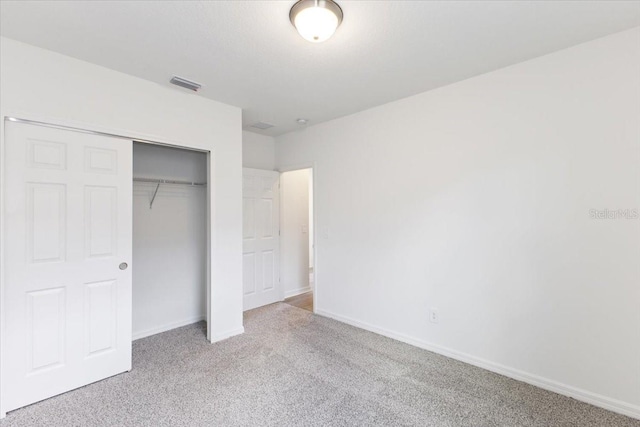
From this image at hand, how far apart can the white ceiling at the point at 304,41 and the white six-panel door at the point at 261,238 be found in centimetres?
172

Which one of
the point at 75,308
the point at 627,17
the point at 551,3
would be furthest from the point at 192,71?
the point at 627,17

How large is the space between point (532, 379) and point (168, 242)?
12.7 ft

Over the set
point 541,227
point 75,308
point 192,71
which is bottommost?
point 75,308

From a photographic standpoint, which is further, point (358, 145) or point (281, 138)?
point (281, 138)

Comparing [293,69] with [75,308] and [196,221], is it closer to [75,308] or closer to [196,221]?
[196,221]

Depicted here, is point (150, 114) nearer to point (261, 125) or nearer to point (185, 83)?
point (185, 83)

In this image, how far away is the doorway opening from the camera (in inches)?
186

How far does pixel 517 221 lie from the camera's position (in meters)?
2.47

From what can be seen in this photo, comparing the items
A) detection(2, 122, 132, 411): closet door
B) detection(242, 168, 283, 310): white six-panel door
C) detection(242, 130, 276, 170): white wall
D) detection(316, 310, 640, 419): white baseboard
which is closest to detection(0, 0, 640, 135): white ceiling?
Answer: detection(2, 122, 132, 411): closet door

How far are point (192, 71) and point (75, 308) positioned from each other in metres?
2.17

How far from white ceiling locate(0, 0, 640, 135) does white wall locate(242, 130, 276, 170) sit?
1.50 metres

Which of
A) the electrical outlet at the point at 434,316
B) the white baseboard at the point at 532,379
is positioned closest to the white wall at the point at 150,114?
the white baseboard at the point at 532,379

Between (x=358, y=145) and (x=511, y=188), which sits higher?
(x=358, y=145)

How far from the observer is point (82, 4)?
1.76 metres
